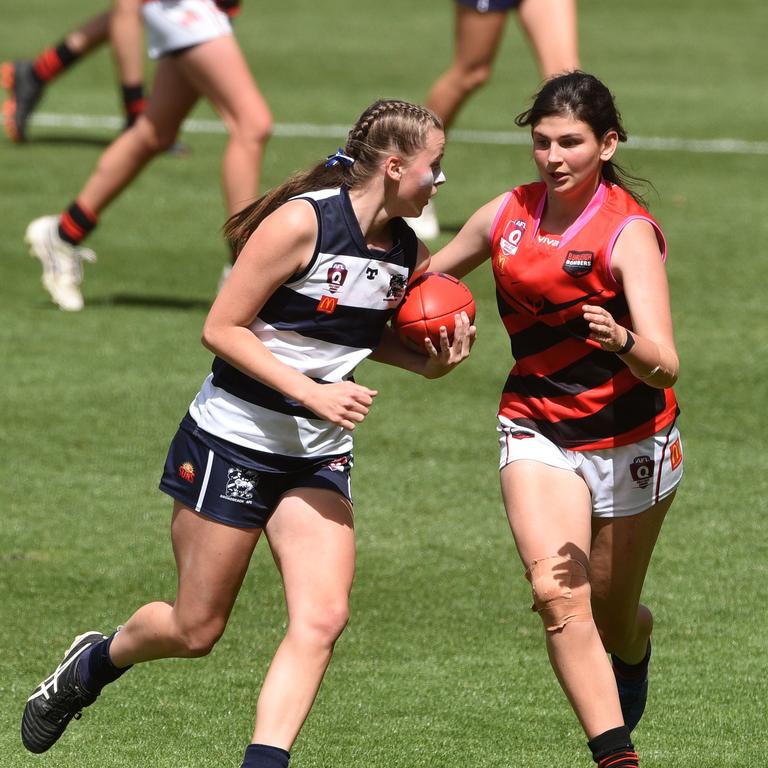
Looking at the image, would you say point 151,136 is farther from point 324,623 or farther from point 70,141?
point 324,623

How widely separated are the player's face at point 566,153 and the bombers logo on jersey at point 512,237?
17 cm

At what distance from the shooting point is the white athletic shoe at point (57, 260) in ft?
33.4

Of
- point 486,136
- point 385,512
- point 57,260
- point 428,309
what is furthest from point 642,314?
point 486,136

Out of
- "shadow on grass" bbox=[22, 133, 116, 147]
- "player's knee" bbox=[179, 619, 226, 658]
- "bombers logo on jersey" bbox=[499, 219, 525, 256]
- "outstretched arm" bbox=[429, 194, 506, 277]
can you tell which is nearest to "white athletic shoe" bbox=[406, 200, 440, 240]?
"shadow on grass" bbox=[22, 133, 116, 147]

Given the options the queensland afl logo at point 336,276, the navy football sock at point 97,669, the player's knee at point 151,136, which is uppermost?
the queensland afl logo at point 336,276

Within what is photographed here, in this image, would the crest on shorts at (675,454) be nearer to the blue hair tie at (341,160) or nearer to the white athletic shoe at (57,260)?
the blue hair tie at (341,160)

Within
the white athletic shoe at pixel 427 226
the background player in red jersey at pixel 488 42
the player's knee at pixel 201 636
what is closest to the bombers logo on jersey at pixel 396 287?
the player's knee at pixel 201 636

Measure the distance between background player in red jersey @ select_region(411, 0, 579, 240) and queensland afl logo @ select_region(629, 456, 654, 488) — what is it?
18.9 ft

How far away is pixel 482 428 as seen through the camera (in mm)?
8430

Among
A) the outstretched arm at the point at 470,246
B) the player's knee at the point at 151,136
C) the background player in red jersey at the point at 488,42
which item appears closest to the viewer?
the outstretched arm at the point at 470,246

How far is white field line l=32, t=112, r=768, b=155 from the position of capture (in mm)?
14703

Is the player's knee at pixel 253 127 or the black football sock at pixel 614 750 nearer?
the black football sock at pixel 614 750

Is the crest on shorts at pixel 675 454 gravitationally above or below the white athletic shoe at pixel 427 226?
above

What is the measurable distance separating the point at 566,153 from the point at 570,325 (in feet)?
1.67
